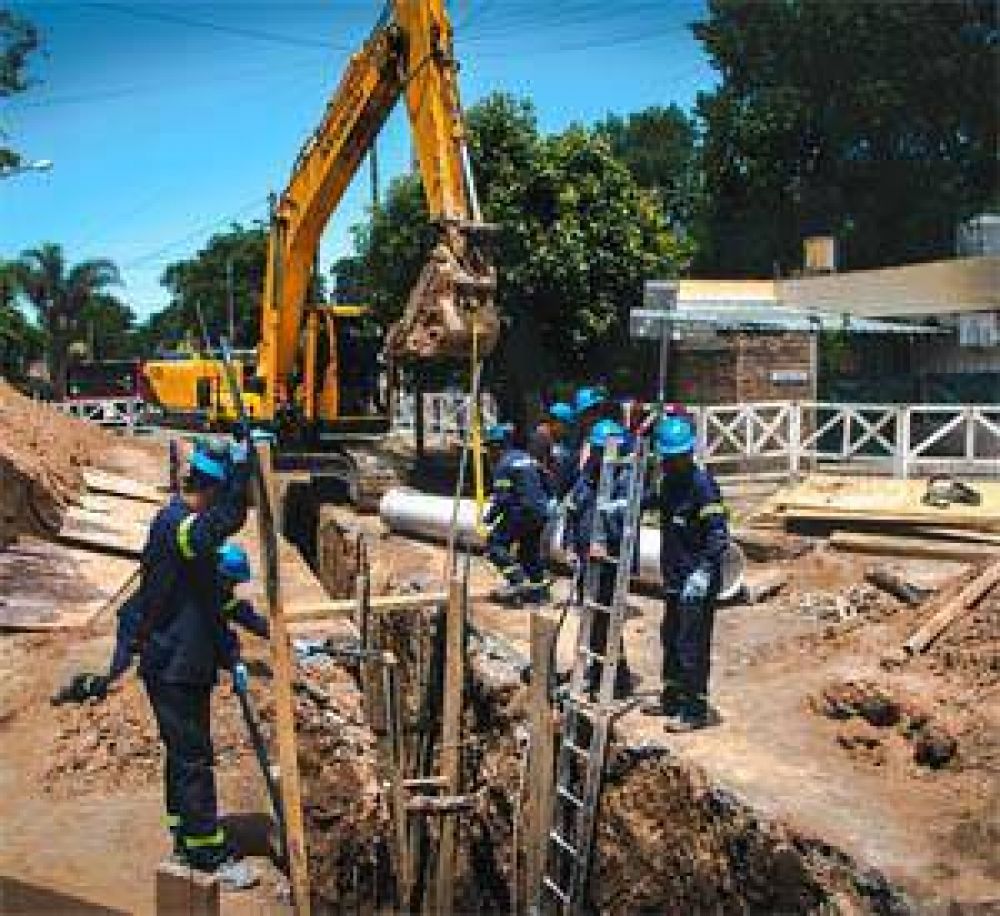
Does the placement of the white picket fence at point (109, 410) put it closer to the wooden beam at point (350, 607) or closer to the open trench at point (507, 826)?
the open trench at point (507, 826)

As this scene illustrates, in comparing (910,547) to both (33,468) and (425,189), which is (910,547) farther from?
(33,468)

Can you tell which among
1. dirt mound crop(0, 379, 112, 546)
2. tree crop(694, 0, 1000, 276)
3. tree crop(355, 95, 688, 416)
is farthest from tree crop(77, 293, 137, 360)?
dirt mound crop(0, 379, 112, 546)

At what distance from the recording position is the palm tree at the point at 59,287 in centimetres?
6369

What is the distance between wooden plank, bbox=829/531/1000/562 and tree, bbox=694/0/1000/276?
2561 cm

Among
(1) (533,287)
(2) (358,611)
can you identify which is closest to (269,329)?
(1) (533,287)

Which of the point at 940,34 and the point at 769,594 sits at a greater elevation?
the point at 940,34

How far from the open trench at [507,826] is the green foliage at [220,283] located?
1143 inches

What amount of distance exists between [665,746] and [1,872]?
3.59 m

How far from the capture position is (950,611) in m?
9.73

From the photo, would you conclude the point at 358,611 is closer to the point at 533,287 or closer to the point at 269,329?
the point at 269,329

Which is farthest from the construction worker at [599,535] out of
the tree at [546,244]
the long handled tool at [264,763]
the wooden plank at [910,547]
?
the tree at [546,244]

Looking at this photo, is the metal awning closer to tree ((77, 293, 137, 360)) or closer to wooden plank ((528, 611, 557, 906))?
wooden plank ((528, 611, 557, 906))

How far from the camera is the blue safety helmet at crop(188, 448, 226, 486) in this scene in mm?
7188

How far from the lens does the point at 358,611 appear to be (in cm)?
937
